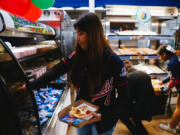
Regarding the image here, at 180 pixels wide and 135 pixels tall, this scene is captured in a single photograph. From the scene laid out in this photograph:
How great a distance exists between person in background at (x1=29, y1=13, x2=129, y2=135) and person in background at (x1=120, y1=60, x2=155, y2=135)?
137 centimetres

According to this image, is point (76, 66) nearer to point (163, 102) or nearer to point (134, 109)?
point (134, 109)

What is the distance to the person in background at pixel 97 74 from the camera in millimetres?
1107

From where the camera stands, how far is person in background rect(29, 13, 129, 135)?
1107 mm

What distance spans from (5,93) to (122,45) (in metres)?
3.97

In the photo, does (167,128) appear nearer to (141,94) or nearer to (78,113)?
(141,94)

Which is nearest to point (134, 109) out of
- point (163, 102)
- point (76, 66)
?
point (163, 102)

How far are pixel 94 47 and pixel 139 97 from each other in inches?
73.8

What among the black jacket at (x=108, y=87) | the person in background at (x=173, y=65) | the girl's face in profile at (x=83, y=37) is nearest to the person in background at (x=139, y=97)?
the person in background at (x=173, y=65)

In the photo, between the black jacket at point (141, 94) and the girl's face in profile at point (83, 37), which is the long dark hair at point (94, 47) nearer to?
the girl's face in profile at point (83, 37)

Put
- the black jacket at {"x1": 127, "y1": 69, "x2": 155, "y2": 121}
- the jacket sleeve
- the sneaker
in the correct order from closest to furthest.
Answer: the jacket sleeve < the black jacket at {"x1": 127, "y1": 69, "x2": 155, "y2": 121} < the sneaker

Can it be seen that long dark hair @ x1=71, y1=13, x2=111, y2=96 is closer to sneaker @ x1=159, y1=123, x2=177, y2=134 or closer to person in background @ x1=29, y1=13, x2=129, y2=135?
person in background @ x1=29, y1=13, x2=129, y2=135

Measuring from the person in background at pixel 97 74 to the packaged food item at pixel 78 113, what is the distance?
5 centimetres

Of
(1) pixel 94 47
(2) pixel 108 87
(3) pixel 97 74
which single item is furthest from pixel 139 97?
(1) pixel 94 47

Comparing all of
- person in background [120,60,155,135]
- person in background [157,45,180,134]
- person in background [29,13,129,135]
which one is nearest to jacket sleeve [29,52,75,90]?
person in background [29,13,129,135]
